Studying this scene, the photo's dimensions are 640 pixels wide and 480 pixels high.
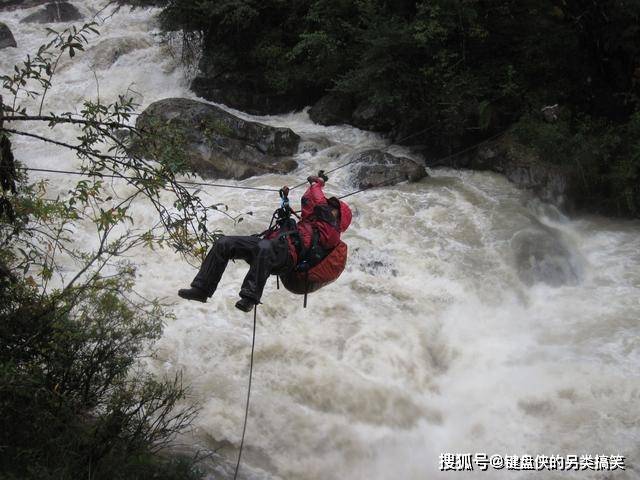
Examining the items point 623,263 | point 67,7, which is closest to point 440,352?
point 623,263

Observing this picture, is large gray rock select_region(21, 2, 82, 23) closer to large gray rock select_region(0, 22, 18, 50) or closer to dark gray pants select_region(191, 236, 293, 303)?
large gray rock select_region(0, 22, 18, 50)

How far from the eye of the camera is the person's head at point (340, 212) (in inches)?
202

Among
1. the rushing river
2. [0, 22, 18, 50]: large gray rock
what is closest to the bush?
the rushing river

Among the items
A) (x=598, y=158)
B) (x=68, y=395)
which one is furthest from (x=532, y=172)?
(x=68, y=395)

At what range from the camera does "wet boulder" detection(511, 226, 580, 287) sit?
357 inches

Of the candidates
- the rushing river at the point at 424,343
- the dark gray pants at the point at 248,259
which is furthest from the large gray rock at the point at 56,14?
the dark gray pants at the point at 248,259

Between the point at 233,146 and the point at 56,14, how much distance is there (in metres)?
10.3

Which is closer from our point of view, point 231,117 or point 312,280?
point 312,280

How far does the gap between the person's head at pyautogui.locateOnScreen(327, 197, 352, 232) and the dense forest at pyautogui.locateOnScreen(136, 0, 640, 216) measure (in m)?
7.48

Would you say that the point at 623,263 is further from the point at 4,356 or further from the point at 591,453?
the point at 4,356

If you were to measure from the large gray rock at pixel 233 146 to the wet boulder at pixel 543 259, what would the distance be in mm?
4722

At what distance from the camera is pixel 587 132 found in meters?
11.8

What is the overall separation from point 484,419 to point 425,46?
7990 mm

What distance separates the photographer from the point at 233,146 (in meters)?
12.1
